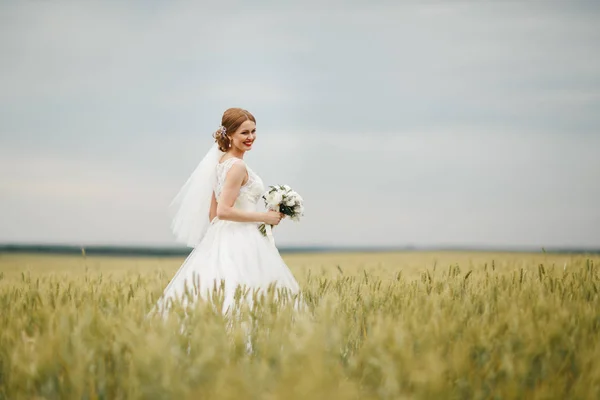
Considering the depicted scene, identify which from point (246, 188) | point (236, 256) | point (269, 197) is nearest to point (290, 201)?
point (269, 197)

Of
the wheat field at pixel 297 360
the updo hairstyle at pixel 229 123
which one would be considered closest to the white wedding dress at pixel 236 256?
the updo hairstyle at pixel 229 123

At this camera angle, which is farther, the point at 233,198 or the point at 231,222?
the point at 231,222

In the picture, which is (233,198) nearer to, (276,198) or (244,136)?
(276,198)

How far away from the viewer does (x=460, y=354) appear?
2881 mm

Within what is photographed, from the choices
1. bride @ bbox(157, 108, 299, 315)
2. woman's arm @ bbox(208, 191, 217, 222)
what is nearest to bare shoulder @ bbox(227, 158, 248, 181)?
bride @ bbox(157, 108, 299, 315)

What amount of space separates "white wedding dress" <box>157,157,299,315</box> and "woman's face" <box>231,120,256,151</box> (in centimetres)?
18

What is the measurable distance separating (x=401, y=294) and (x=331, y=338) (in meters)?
2.42

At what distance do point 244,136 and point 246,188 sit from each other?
539mm

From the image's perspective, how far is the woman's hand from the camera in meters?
5.75

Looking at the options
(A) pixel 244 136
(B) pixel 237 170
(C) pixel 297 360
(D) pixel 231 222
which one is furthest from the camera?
(D) pixel 231 222

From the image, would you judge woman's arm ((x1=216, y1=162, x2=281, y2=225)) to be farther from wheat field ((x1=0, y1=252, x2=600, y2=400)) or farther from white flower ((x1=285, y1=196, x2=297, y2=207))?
wheat field ((x1=0, y1=252, x2=600, y2=400))

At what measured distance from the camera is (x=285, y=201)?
580cm

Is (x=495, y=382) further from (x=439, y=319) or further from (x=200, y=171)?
(x=200, y=171)

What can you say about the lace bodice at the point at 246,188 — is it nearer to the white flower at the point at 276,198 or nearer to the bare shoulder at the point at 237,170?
the bare shoulder at the point at 237,170
